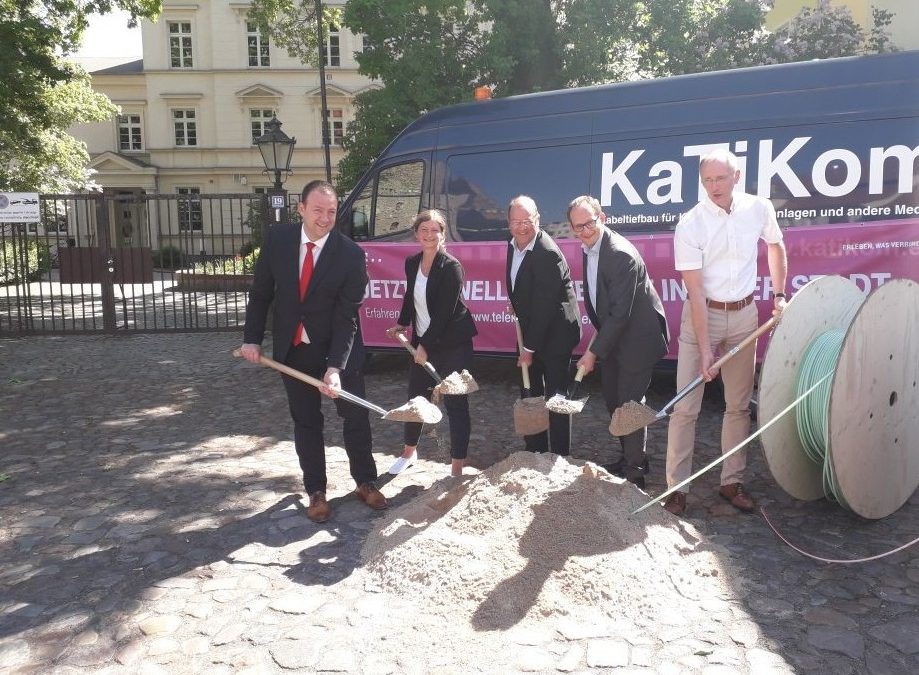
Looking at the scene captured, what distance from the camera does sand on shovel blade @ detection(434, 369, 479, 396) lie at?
5.08 meters

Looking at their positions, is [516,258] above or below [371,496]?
above

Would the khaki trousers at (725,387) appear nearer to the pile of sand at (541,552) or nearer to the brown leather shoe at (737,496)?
the brown leather shoe at (737,496)

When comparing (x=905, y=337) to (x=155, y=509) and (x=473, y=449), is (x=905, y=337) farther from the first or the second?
(x=155, y=509)

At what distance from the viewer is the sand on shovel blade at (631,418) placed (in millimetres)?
4629

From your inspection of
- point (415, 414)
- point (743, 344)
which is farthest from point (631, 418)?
point (415, 414)

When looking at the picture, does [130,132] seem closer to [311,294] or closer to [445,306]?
[445,306]

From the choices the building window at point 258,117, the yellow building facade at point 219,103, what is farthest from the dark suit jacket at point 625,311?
the building window at point 258,117

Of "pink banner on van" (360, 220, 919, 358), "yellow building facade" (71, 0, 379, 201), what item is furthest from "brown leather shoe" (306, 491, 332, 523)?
"yellow building facade" (71, 0, 379, 201)

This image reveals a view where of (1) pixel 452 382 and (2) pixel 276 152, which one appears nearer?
(1) pixel 452 382

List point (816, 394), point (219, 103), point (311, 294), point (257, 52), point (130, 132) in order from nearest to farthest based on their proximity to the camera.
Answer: point (816, 394)
point (311, 294)
point (257, 52)
point (219, 103)
point (130, 132)

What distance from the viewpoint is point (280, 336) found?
15.6ft

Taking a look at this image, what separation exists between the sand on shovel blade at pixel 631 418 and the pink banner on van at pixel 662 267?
220cm

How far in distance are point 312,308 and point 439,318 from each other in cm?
93

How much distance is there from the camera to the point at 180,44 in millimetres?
41656
